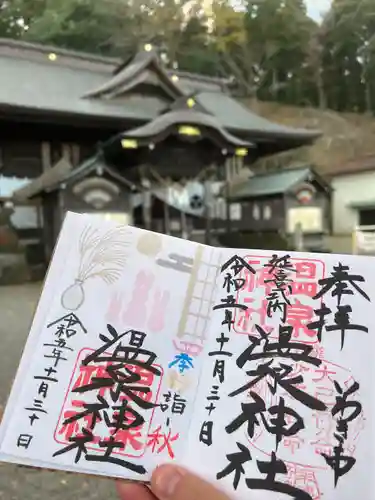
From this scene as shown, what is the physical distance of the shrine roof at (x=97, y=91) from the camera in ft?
11.8

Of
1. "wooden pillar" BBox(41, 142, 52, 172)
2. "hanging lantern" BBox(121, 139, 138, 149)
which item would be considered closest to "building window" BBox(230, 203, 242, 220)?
"hanging lantern" BBox(121, 139, 138, 149)

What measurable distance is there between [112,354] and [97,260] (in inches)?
3.1

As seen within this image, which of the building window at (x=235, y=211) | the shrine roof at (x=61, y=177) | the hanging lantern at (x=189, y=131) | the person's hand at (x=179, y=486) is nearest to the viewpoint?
the person's hand at (x=179, y=486)

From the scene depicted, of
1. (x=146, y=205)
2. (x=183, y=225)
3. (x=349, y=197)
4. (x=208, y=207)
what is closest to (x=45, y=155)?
(x=146, y=205)

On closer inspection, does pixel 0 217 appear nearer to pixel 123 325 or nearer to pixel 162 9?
pixel 123 325

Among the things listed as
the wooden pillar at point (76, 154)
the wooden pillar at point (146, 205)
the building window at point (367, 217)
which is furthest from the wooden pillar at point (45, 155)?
the building window at point (367, 217)

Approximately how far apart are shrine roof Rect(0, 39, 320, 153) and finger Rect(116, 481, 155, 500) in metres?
3.15

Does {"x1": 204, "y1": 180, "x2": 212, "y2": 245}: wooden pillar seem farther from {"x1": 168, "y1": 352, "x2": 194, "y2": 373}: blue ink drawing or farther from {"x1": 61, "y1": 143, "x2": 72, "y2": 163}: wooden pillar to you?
{"x1": 168, "y1": 352, "x2": 194, "y2": 373}: blue ink drawing

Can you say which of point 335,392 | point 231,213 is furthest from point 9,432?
point 231,213

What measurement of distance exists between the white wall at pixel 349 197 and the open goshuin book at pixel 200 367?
13.8ft

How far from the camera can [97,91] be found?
12.7 ft

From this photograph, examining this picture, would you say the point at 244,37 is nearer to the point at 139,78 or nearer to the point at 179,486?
the point at 139,78

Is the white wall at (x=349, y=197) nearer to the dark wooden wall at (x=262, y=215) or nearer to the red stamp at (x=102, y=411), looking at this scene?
the dark wooden wall at (x=262, y=215)

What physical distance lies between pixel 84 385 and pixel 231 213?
12.7ft
